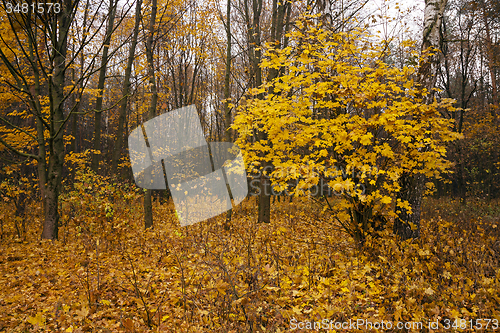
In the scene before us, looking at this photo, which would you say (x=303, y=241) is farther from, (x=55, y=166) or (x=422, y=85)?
→ (x=55, y=166)

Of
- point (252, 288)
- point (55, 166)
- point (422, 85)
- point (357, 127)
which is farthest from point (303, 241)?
point (55, 166)

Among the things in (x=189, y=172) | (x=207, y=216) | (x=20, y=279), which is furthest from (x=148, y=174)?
(x=20, y=279)

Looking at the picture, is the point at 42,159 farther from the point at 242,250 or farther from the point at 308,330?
the point at 308,330

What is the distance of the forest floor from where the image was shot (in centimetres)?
298

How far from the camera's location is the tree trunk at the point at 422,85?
17.3 ft

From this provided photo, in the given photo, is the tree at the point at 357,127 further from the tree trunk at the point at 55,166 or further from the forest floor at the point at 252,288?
the tree trunk at the point at 55,166

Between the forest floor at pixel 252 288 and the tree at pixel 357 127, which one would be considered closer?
the forest floor at pixel 252 288

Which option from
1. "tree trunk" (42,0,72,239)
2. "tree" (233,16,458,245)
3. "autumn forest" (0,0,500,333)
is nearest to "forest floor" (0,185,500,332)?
"autumn forest" (0,0,500,333)

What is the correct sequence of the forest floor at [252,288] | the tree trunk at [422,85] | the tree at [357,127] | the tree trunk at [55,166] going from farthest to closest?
the tree trunk at [55,166], the tree trunk at [422,85], the tree at [357,127], the forest floor at [252,288]

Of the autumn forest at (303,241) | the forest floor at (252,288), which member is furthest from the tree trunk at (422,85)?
the forest floor at (252,288)

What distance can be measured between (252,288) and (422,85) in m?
4.99

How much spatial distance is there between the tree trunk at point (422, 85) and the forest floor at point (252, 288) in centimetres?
41

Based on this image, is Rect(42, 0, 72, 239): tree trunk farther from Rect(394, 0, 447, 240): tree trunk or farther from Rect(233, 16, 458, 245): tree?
Rect(394, 0, 447, 240): tree trunk

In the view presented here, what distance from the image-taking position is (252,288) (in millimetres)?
3619
